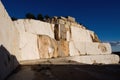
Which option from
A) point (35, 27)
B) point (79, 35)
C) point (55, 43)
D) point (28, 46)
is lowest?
point (28, 46)

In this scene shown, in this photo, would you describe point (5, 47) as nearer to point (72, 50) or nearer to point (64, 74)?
point (64, 74)

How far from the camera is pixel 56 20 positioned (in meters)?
33.3

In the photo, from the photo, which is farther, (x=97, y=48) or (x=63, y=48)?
(x=97, y=48)

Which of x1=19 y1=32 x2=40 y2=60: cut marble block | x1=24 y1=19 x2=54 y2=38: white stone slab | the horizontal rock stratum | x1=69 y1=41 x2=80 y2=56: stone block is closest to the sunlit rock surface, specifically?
the horizontal rock stratum

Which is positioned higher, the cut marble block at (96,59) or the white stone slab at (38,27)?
the white stone slab at (38,27)

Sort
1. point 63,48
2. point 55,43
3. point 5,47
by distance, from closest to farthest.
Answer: point 5,47
point 55,43
point 63,48

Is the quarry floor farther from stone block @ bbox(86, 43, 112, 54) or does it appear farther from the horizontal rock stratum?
stone block @ bbox(86, 43, 112, 54)

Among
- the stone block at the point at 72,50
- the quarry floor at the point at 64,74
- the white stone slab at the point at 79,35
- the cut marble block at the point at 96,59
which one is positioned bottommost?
the cut marble block at the point at 96,59

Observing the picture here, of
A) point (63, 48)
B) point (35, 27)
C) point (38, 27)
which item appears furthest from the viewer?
point (63, 48)

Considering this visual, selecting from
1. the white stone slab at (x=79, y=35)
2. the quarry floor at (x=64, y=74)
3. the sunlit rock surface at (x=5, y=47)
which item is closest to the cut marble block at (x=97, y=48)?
the white stone slab at (x=79, y=35)

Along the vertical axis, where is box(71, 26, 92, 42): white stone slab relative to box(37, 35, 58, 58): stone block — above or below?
above

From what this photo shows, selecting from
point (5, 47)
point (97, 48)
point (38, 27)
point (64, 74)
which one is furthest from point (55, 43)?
point (5, 47)

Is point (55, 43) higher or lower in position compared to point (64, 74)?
higher

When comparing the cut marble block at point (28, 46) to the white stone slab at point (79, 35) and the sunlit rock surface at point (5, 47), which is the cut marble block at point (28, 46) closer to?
the sunlit rock surface at point (5, 47)
